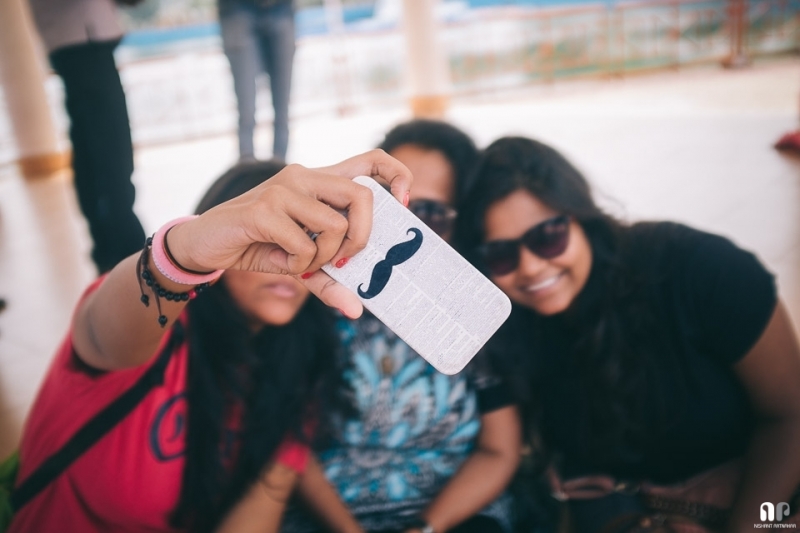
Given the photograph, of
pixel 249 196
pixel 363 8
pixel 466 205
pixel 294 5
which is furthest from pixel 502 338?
pixel 363 8

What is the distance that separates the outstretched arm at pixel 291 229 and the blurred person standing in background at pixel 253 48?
3.07m

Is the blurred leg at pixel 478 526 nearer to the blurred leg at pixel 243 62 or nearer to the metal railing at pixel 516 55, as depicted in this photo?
the blurred leg at pixel 243 62

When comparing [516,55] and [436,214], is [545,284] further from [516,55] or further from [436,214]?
[516,55]

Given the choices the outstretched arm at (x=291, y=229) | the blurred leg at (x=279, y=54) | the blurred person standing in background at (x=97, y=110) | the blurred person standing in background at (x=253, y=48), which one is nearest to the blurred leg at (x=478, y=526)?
the outstretched arm at (x=291, y=229)

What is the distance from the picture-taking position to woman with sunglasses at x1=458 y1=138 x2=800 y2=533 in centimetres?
141

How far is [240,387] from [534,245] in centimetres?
75

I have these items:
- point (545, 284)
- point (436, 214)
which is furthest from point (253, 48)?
point (545, 284)

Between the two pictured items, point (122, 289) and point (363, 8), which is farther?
point (363, 8)

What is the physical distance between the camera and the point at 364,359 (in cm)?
158

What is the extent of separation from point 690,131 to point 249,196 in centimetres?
588

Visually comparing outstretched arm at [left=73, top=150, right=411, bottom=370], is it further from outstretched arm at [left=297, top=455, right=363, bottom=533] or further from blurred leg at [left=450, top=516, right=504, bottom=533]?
blurred leg at [left=450, top=516, right=504, bottom=533]

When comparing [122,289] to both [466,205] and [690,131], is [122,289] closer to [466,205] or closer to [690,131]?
[466,205]

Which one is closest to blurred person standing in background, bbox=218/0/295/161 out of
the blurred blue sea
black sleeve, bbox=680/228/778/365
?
black sleeve, bbox=680/228/778/365

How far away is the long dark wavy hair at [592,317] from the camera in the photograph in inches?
59.4
